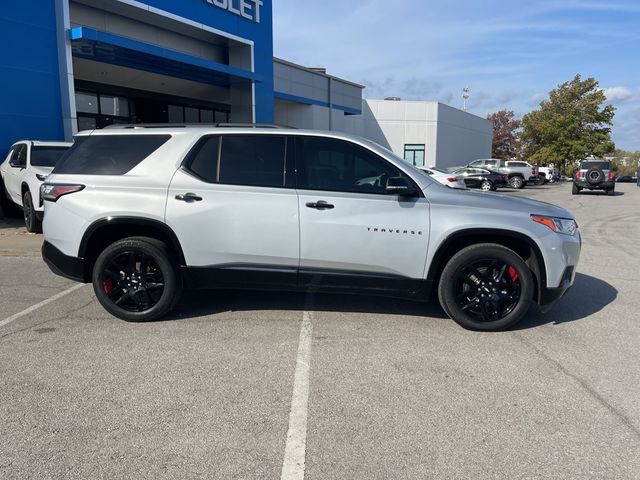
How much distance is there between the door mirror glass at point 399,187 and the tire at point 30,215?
27.0 feet

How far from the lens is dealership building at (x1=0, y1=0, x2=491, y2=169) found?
12414mm

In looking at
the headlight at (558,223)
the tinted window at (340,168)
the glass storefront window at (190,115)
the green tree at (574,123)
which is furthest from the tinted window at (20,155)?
the green tree at (574,123)

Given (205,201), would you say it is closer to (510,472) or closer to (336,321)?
(336,321)

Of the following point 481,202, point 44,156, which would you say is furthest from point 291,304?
point 44,156

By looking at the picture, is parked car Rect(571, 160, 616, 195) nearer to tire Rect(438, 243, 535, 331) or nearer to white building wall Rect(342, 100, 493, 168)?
white building wall Rect(342, 100, 493, 168)

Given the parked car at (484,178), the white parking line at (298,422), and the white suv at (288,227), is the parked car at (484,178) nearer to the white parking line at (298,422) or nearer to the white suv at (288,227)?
the white suv at (288,227)

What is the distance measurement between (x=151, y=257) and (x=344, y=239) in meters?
1.92

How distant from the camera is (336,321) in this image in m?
4.93

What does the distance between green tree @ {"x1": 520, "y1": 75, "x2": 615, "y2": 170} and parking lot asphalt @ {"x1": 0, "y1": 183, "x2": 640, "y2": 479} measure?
52.3 metres

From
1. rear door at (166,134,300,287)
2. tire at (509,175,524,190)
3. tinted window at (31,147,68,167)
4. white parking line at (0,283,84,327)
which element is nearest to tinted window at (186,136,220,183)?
rear door at (166,134,300,287)

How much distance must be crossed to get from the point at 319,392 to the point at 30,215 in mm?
9031

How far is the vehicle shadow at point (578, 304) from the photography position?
16.4 ft

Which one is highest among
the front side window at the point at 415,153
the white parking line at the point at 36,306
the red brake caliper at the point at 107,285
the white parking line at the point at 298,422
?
the front side window at the point at 415,153

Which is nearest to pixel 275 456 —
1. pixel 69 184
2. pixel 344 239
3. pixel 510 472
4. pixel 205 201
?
pixel 510 472
